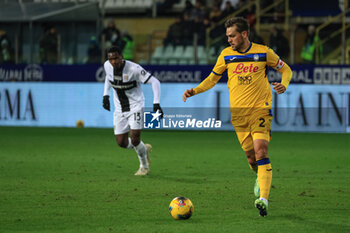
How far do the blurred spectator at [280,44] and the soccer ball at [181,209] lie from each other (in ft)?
42.0

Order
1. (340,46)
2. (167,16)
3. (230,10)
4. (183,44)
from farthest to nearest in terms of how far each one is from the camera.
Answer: (167,16) → (230,10) → (183,44) → (340,46)

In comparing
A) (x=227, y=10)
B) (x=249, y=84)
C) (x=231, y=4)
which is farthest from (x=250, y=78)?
(x=231, y=4)

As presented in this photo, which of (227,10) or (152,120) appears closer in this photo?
(152,120)

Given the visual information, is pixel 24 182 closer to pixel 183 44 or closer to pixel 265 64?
pixel 265 64

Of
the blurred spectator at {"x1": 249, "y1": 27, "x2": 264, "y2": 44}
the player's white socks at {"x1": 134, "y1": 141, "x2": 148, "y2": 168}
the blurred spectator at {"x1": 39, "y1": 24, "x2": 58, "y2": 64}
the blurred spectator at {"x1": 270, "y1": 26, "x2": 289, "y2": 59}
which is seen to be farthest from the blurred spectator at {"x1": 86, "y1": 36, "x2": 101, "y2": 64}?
the player's white socks at {"x1": 134, "y1": 141, "x2": 148, "y2": 168}

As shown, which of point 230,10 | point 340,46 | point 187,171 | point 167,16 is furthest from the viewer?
point 167,16

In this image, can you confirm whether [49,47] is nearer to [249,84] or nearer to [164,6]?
[164,6]

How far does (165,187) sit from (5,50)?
13.7 m

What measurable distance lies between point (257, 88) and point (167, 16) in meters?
18.6

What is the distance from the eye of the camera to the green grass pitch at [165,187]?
6.81 m

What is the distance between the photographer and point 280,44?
19.4 m

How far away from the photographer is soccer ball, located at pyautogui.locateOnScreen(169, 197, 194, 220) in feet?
22.9

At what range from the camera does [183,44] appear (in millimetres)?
20484

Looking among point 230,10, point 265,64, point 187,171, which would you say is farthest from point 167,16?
point 265,64
